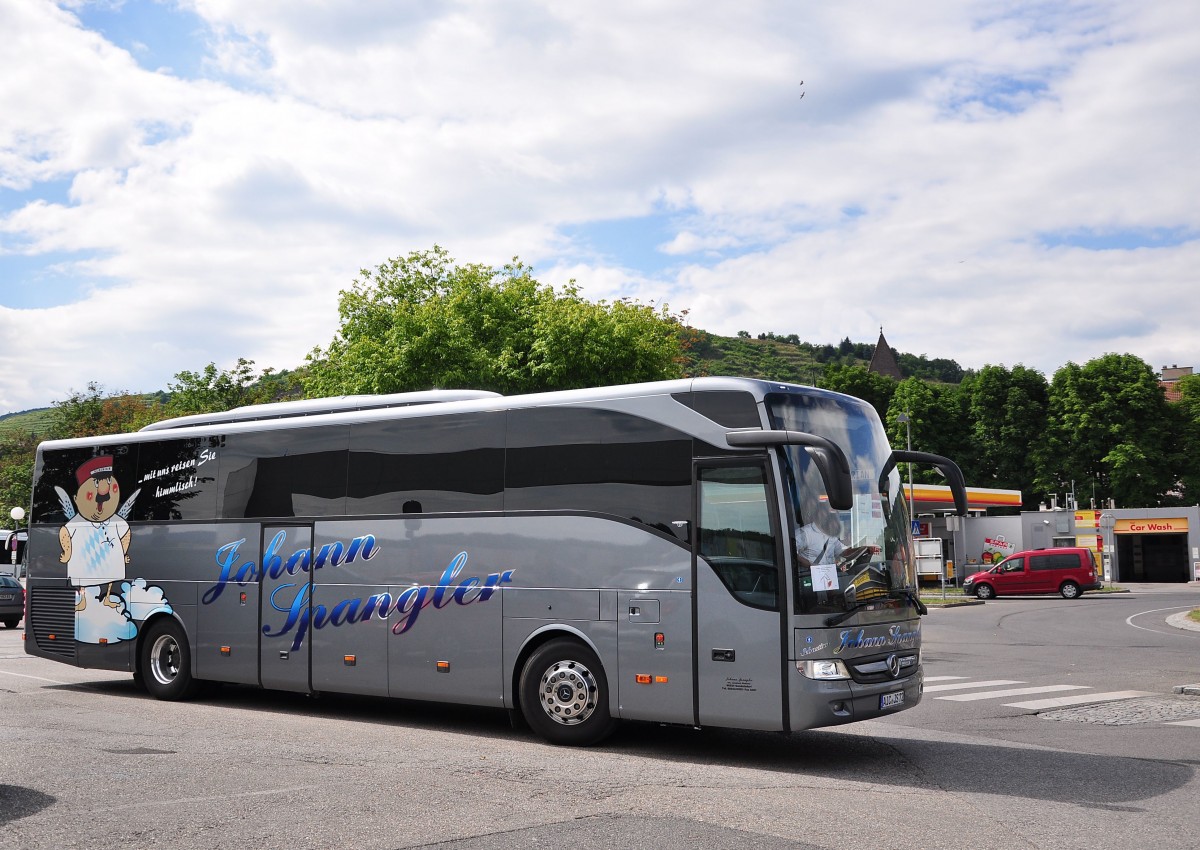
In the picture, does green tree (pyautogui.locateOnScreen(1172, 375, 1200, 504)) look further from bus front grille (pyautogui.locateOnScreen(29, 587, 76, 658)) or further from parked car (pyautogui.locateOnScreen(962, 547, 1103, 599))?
bus front grille (pyautogui.locateOnScreen(29, 587, 76, 658))

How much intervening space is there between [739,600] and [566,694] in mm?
1997

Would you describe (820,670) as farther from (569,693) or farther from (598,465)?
(598,465)

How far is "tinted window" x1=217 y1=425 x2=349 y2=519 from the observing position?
13039 mm

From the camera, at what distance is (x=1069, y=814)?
25.2ft

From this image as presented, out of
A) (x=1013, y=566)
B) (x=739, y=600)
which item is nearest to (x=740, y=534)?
(x=739, y=600)

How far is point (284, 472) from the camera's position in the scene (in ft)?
44.3

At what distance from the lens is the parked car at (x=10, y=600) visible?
3107 centimetres

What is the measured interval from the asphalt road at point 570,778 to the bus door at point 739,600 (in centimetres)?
56

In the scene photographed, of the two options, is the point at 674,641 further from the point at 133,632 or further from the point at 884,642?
the point at 133,632

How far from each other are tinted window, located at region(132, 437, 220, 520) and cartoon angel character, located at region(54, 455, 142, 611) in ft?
1.09

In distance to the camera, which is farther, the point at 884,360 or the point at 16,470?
the point at 884,360

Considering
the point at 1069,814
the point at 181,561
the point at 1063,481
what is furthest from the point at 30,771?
the point at 1063,481

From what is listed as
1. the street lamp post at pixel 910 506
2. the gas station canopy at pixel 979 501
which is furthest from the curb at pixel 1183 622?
the gas station canopy at pixel 979 501

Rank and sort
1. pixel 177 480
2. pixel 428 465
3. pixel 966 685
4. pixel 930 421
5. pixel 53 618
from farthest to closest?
pixel 930 421
pixel 966 685
pixel 53 618
pixel 177 480
pixel 428 465
